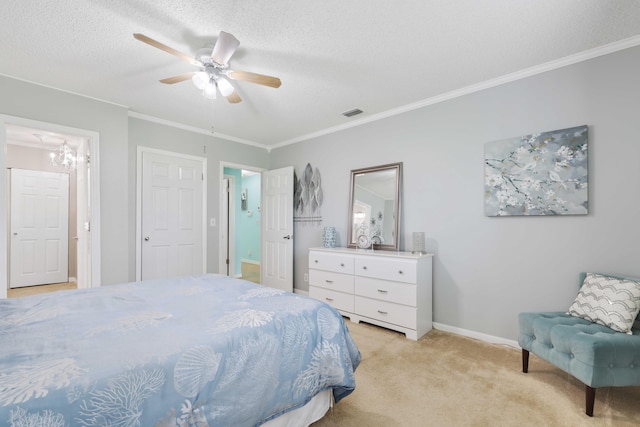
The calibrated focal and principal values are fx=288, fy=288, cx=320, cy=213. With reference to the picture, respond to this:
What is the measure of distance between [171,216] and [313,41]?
9.72ft

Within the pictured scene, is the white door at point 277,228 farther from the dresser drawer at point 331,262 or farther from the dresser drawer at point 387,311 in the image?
the dresser drawer at point 387,311


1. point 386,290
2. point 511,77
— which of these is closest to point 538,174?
point 511,77

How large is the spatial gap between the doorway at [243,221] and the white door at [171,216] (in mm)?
1458

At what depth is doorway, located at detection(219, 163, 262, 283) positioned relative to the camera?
18.7 feet

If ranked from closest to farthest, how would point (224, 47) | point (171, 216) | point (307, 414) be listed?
point (307, 414) < point (224, 47) < point (171, 216)

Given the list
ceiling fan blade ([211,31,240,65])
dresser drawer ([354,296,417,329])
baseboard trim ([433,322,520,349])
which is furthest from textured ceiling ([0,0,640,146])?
baseboard trim ([433,322,520,349])

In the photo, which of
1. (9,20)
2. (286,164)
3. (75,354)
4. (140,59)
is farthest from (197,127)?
(75,354)

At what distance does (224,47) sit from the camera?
1902 millimetres

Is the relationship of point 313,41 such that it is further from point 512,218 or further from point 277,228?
point 277,228

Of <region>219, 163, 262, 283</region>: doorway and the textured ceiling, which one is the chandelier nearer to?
→ the textured ceiling

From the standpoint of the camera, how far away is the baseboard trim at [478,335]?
266cm

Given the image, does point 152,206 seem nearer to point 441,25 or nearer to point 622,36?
point 441,25

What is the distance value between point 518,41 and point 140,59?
299cm

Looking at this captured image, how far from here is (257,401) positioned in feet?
4.03
